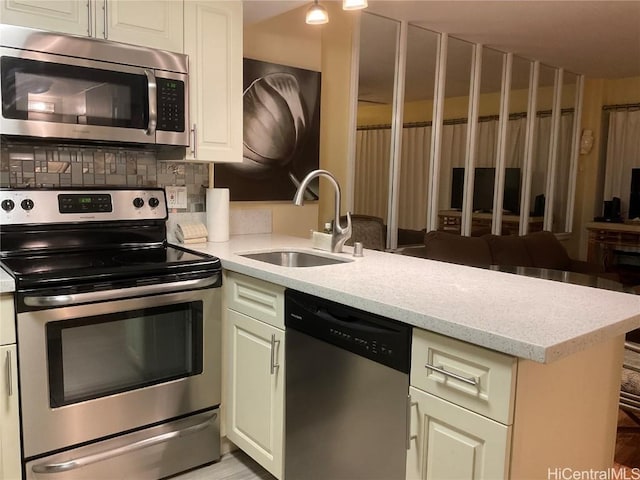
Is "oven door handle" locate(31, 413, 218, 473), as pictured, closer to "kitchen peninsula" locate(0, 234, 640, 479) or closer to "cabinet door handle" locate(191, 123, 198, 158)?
"kitchen peninsula" locate(0, 234, 640, 479)

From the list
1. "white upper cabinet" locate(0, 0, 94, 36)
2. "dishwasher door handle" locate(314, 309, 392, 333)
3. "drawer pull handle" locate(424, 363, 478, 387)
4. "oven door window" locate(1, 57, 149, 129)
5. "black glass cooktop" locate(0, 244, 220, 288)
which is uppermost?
"white upper cabinet" locate(0, 0, 94, 36)

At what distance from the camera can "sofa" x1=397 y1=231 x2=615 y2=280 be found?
386 cm

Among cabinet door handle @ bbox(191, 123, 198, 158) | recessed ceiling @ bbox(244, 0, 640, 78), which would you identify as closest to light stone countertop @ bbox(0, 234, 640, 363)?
cabinet door handle @ bbox(191, 123, 198, 158)

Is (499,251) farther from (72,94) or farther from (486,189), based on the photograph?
(72,94)

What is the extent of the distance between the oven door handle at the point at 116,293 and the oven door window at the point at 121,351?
0.27 feet

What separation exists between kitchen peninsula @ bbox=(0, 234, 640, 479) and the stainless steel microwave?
70 cm

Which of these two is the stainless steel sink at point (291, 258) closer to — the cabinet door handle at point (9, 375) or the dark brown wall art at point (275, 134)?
the dark brown wall art at point (275, 134)

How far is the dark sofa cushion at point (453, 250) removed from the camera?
3838 millimetres

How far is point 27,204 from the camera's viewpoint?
214 centimetres

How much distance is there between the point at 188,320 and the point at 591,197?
5412mm

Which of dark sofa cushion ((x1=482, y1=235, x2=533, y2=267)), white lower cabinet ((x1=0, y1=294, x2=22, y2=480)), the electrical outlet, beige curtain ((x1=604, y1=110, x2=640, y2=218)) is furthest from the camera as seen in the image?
beige curtain ((x1=604, y1=110, x2=640, y2=218))

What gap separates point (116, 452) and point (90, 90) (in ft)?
4.71

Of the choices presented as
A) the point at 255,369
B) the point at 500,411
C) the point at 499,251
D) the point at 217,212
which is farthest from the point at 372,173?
the point at 500,411

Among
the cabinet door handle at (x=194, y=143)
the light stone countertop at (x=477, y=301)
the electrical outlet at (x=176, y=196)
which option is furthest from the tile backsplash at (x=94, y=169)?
the light stone countertop at (x=477, y=301)
